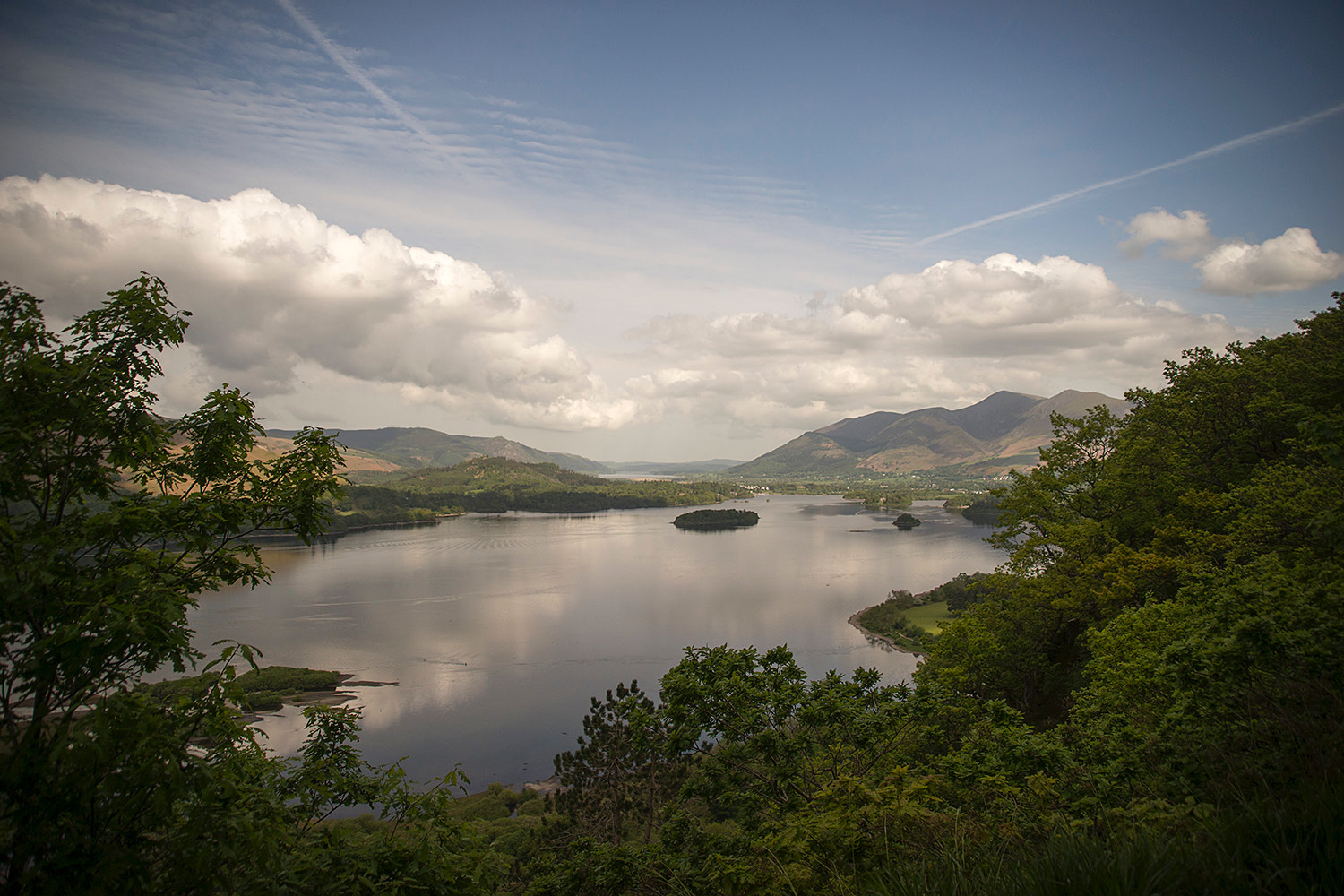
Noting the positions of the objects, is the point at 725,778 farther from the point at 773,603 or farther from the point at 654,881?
the point at 773,603

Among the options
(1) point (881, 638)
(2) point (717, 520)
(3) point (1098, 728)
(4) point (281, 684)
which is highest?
(3) point (1098, 728)

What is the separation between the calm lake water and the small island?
45.3ft

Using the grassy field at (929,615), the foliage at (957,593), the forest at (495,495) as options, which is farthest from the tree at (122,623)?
the forest at (495,495)

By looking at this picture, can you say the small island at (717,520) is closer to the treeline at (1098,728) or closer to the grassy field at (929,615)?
the grassy field at (929,615)

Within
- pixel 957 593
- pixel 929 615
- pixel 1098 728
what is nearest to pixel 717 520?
pixel 957 593

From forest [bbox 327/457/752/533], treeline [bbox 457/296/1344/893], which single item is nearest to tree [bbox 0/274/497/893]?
treeline [bbox 457/296/1344/893]

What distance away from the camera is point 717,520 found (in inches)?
3600

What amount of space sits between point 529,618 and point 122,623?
3764 cm

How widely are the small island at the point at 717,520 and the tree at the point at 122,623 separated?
8476cm

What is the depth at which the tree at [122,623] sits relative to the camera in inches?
97.1

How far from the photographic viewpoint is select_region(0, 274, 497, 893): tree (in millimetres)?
2467

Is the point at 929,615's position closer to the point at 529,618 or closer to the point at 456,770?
the point at 529,618

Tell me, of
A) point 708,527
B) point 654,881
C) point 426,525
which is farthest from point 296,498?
point 426,525

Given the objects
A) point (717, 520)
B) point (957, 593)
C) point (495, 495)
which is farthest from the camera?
point (495, 495)
